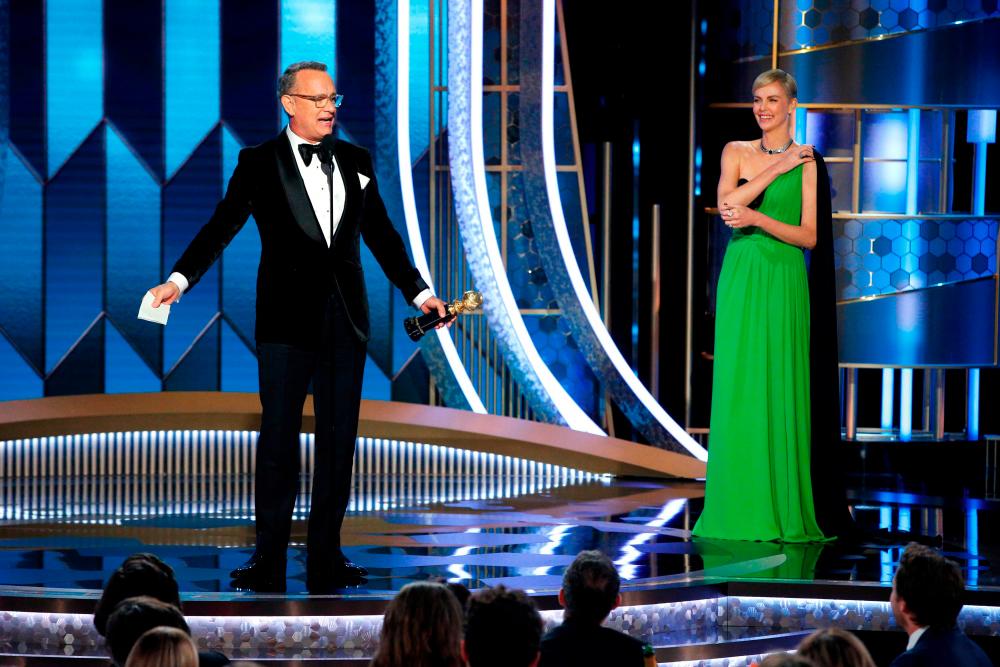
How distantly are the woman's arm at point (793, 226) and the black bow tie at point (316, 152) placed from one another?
4.58 feet

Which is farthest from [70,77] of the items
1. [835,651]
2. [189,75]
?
[835,651]

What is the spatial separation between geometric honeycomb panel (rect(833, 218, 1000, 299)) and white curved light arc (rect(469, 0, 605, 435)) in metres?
1.41

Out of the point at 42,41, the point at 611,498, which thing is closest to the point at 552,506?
the point at 611,498

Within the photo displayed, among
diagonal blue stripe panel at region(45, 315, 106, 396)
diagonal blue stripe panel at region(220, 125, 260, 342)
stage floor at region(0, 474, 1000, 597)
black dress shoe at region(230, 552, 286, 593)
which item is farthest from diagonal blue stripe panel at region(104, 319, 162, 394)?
black dress shoe at region(230, 552, 286, 593)

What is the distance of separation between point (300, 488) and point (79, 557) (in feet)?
6.19

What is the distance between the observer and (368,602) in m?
3.29

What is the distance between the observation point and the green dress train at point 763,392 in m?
4.46

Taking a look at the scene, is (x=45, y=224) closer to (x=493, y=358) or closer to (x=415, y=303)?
(x=493, y=358)

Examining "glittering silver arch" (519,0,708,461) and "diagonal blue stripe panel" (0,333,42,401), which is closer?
"glittering silver arch" (519,0,708,461)

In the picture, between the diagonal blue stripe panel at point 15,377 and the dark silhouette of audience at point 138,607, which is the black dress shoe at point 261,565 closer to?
the dark silhouette of audience at point 138,607

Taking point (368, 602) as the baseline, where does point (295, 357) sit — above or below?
above

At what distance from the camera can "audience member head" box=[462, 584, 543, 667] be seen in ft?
6.61

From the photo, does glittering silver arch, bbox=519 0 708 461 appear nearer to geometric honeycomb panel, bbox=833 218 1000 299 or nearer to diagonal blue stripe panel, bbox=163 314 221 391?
geometric honeycomb panel, bbox=833 218 1000 299

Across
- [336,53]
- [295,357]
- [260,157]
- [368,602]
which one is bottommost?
[368,602]
